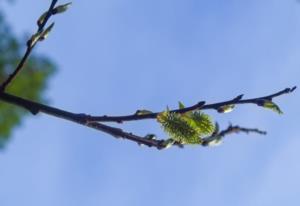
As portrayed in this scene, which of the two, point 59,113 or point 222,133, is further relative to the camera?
point 222,133

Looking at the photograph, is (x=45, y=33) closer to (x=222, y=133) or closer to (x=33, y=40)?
(x=33, y=40)

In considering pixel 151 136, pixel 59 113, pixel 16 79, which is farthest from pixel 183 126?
pixel 16 79

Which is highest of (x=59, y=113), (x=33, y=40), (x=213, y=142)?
(x=33, y=40)

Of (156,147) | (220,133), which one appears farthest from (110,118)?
(220,133)

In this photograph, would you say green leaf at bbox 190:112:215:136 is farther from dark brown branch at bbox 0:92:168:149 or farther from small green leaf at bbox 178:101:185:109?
dark brown branch at bbox 0:92:168:149

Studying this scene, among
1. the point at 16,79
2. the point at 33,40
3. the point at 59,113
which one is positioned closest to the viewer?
the point at 59,113

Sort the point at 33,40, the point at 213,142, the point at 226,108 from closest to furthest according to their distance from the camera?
the point at 33,40
the point at 226,108
the point at 213,142

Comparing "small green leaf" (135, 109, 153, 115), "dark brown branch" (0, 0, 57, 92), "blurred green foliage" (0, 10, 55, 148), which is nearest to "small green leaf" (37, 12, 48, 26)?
"dark brown branch" (0, 0, 57, 92)

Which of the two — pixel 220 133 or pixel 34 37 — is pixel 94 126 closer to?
pixel 34 37

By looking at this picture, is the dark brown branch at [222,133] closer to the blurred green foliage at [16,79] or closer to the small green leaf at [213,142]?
the small green leaf at [213,142]
